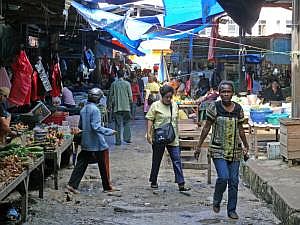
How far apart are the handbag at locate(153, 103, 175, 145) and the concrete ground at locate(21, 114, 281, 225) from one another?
2.85 feet

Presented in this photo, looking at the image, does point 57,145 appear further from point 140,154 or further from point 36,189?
point 140,154

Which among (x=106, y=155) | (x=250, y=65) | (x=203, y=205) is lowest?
(x=203, y=205)

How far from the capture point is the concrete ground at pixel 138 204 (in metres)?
7.69

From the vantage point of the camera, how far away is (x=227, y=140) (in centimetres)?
749

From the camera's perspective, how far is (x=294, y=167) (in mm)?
10297

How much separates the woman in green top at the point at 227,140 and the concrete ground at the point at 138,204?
50 cm

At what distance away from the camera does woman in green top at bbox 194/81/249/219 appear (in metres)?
7.47

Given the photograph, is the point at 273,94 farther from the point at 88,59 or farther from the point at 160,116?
the point at 160,116

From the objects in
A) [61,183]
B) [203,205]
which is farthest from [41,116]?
[203,205]

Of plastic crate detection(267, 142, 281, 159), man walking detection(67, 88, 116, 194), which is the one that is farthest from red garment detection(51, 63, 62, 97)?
plastic crate detection(267, 142, 281, 159)

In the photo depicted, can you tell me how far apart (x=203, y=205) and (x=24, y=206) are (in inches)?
108

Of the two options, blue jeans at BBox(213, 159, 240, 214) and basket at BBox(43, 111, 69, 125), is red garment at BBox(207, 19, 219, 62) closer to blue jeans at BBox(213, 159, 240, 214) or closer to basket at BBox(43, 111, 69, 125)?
basket at BBox(43, 111, 69, 125)

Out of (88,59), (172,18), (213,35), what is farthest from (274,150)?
(88,59)

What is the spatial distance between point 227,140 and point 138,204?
201 cm
